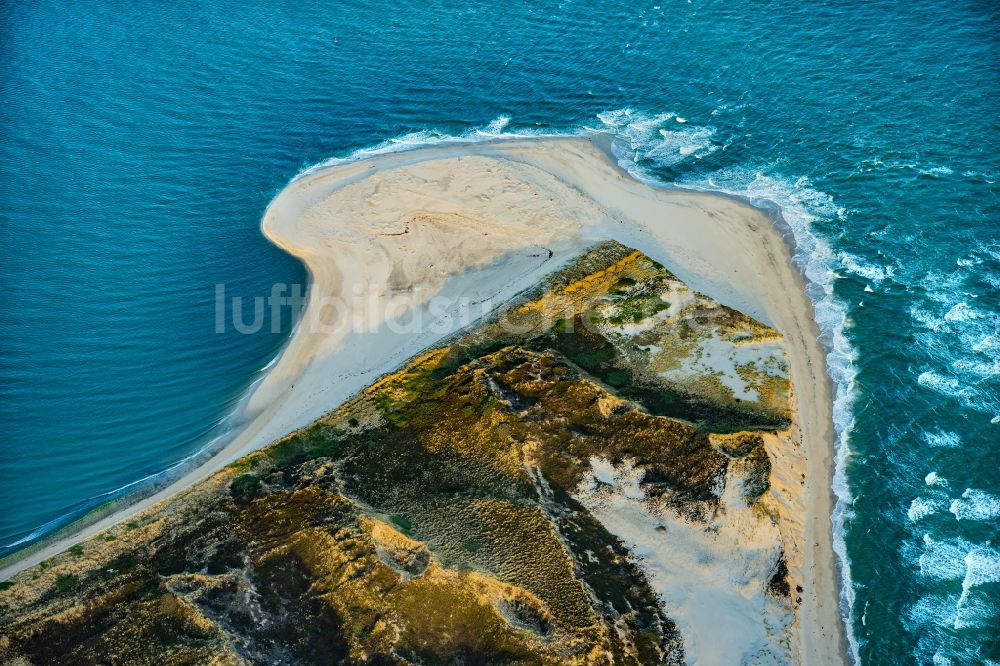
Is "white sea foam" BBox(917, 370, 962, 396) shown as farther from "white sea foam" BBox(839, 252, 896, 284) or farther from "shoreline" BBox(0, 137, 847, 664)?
"white sea foam" BBox(839, 252, 896, 284)

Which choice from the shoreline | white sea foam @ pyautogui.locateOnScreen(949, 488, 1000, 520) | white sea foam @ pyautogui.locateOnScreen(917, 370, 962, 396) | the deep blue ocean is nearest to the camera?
white sea foam @ pyautogui.locateOnScreen(949, 488, 1000, 520)

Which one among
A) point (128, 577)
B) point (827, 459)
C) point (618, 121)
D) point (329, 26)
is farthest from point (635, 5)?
point (128, 577)

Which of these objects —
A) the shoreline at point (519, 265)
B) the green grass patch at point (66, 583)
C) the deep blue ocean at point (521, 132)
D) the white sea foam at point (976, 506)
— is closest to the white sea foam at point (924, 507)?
the deep blue ocean at point (521, 132)

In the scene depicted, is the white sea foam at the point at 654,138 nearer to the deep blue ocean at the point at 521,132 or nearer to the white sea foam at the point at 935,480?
the deep blue ocean at the point at 521,132

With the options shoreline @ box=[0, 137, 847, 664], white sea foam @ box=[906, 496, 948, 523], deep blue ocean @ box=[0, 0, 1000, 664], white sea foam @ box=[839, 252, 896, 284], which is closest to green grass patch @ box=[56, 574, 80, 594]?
shoreline @ box=[0, 137, 847, 664]

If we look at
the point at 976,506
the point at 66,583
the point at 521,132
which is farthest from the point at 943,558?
the point at 521,132

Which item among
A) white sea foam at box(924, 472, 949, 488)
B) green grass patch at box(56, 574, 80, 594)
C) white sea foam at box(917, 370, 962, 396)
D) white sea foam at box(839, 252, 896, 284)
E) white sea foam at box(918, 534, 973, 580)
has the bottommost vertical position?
green grass patch at box(56, 574, 80, 594)
